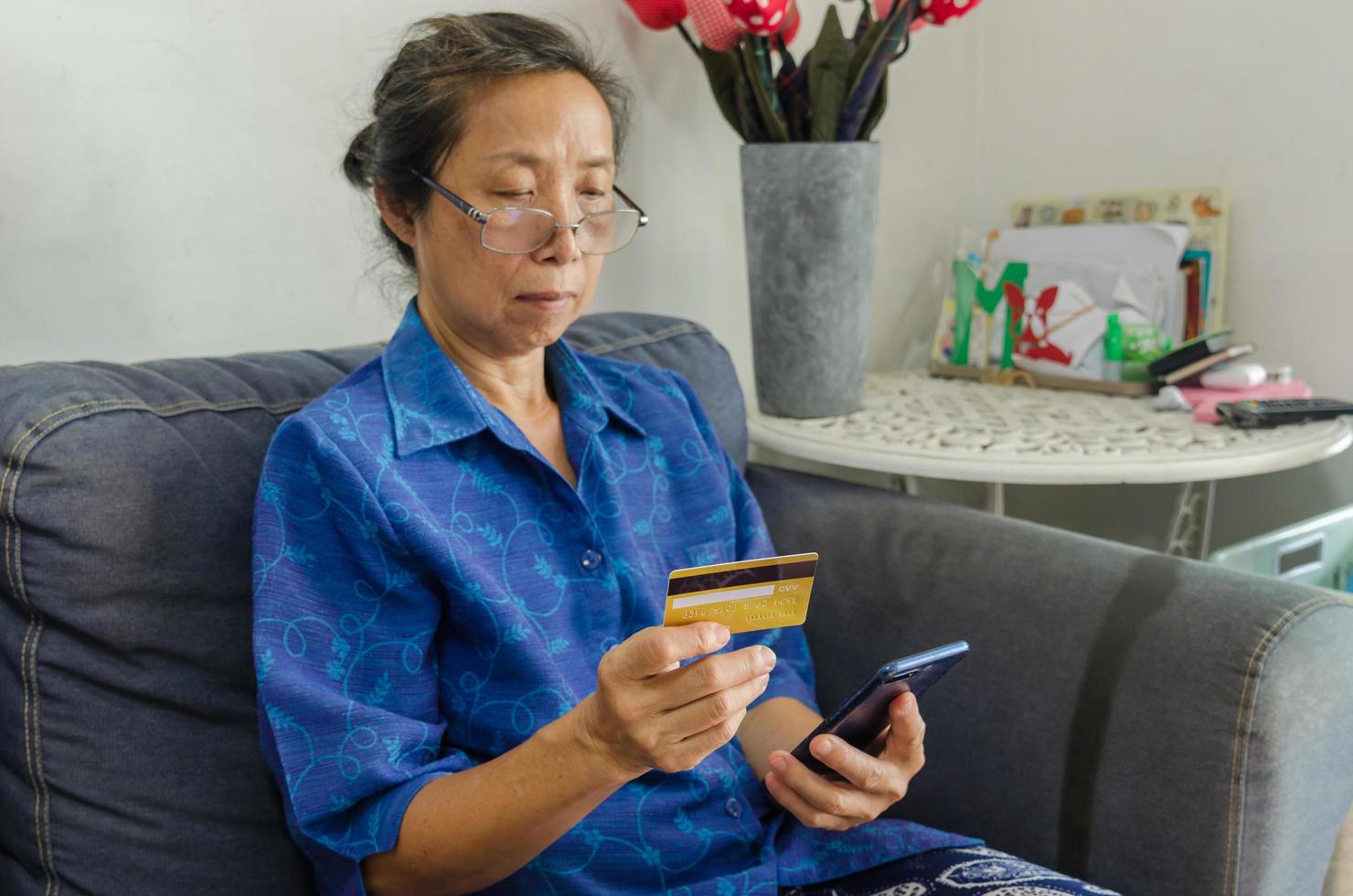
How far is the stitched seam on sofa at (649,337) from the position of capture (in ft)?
4.13

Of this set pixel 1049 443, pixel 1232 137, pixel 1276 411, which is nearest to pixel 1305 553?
pixel 1276 411

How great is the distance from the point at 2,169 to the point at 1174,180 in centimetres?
164

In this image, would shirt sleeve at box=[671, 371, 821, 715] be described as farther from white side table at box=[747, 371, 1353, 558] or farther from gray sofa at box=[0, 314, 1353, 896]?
white side table at box=[747, 371, 1353, 558]

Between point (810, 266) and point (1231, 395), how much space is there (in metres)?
0.61

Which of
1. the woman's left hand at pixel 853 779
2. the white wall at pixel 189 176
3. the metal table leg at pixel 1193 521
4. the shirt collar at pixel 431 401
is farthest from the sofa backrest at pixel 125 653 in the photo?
the metal table leg at pixel 1193 521

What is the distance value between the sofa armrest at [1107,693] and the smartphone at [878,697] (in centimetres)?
24

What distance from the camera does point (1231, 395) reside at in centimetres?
149

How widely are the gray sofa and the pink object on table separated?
491 millimetres

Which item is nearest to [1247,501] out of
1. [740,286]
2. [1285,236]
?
[1285,236]

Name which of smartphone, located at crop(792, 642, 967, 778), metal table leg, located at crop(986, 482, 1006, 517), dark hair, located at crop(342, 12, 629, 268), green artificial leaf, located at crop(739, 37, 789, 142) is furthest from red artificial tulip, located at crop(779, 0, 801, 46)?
smartphone, located at crop(792, 642, 967, 778)

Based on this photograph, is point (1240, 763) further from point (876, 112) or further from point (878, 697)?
point (876, 112)

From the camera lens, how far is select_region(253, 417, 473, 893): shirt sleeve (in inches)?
29.8

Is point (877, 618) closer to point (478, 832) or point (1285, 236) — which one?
point (478, 832)

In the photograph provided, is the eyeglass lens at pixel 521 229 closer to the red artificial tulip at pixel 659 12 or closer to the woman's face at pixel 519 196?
the woman's face at pixel 519 196
